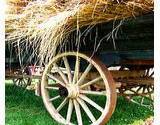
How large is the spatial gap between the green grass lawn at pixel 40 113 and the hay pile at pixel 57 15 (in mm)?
1422

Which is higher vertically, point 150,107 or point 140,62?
point 140,62

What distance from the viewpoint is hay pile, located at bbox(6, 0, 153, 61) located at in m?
3.42

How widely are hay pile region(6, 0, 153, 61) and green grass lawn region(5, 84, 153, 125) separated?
1.42 metres

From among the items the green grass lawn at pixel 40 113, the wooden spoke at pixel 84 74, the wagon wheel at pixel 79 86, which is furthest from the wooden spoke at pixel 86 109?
the green grass lawn at pixel 40 113

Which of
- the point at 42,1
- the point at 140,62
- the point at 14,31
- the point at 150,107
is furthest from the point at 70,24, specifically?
→ the point at 150,107

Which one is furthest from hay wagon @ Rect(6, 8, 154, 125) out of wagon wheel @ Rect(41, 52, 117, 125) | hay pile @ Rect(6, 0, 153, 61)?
hay pile @ Rect(6, 0, 153, 61)

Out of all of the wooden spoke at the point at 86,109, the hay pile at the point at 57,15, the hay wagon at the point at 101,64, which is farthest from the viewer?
the wooden spoke at the point at 86,109

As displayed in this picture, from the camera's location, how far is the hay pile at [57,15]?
11.2ft

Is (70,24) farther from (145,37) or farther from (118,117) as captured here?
(118,117)

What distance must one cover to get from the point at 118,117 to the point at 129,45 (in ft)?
4.92

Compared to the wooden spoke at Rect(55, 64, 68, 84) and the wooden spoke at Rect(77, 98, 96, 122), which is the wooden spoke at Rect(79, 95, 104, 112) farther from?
the wooden spoke at Rect(55, 64, 68, 84)

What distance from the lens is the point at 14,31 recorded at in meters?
4.06

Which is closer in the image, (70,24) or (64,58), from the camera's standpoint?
(70,24)

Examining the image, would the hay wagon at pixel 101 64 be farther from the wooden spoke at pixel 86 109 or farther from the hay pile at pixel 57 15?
the hay pile at pixel 57 15
